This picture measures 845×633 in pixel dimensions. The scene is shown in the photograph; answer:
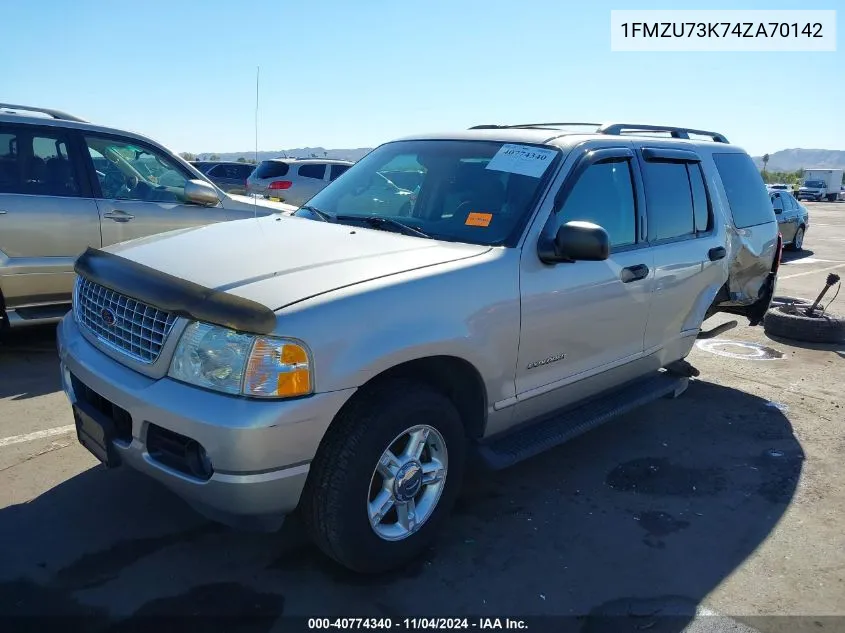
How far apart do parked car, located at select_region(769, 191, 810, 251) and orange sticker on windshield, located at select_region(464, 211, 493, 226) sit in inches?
531

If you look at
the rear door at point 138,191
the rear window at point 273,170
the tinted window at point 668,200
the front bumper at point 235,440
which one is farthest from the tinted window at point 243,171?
the front bumper at point 235,440

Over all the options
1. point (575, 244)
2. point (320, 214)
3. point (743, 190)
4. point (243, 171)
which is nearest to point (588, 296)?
point (575, 244)

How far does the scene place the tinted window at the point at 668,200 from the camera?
165 inches

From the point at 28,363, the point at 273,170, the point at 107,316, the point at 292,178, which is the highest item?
the point at 273,170

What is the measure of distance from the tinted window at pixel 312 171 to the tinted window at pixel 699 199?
10.9 meters

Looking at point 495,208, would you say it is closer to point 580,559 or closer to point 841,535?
point 580,559

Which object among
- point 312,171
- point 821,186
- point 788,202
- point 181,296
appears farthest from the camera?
point 821,186

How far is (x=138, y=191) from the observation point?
240 inches

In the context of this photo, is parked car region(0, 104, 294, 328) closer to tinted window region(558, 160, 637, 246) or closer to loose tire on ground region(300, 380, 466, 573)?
tinted window region(558, 160, 637, 246)

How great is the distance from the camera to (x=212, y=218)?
6.43 metres

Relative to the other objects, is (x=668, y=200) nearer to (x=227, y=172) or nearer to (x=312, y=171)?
(x=312, y=171)

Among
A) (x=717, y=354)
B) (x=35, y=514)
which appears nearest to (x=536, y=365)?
(x=35, y=514)

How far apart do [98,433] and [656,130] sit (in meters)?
4.15

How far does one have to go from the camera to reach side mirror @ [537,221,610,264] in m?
3.17
